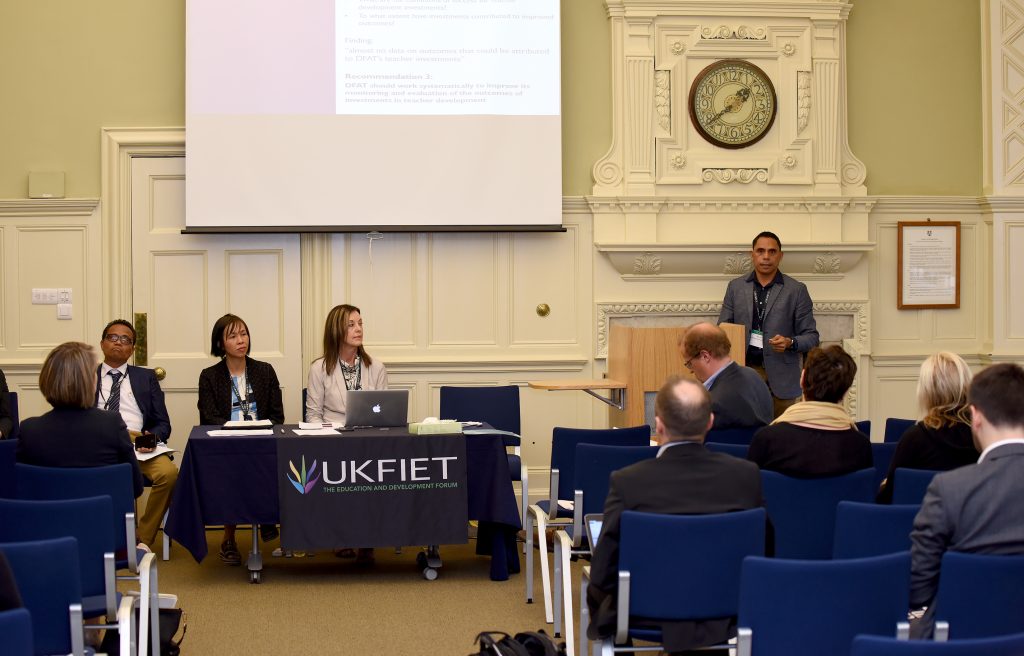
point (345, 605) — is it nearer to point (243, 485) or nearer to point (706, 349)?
point (243, 485)

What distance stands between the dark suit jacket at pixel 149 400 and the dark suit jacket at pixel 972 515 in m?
4.79

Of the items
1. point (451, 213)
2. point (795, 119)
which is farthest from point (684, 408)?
point (795, 119)

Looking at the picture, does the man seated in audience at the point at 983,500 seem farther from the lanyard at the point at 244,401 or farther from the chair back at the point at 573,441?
the lanyard at the point at 244,401

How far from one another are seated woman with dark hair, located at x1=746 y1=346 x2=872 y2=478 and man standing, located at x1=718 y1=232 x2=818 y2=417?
3.36 m

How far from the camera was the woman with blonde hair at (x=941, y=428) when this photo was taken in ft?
12.8

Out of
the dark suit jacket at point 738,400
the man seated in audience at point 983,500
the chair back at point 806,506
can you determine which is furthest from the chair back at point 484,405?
the man seated in audience at point 983,500

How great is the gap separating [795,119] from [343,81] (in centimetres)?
317

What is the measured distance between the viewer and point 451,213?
24.8 feet

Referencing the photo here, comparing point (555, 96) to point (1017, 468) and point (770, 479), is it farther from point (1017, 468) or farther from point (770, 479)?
point (1017, 468)

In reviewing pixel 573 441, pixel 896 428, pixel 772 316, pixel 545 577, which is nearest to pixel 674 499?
pixel 545 577

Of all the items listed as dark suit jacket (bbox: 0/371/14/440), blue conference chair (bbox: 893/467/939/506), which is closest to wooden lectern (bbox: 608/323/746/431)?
blue conference chair (bbox: 893/467/939/506)

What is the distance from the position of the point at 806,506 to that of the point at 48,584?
2.43m

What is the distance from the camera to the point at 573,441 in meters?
5.38

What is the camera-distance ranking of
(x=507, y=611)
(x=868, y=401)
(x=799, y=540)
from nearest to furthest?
1. (x=799, y=540)
2. (x=507, y=611)
3. (x=868, y=401)
